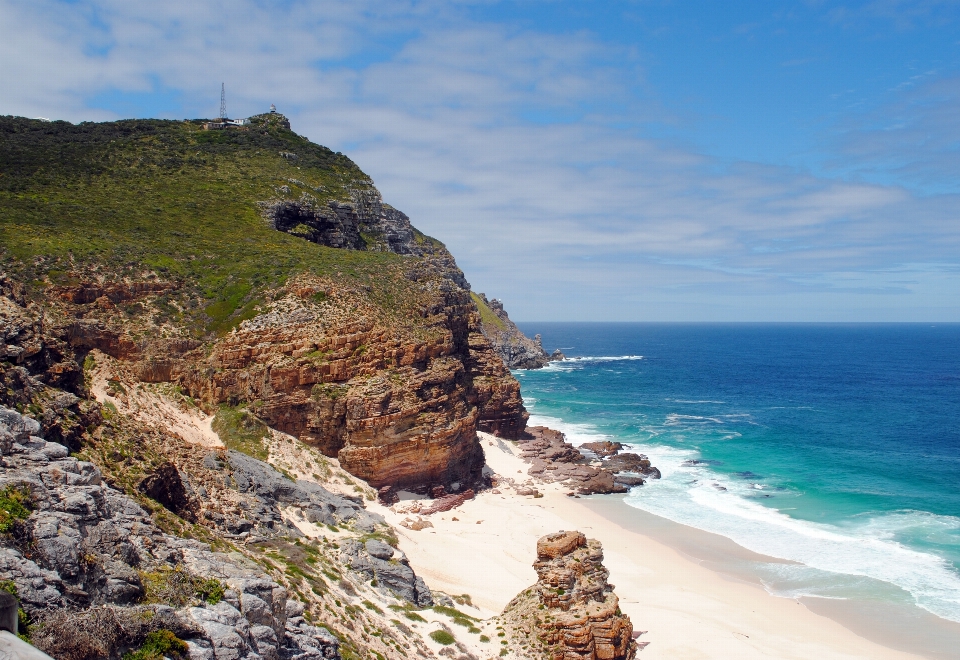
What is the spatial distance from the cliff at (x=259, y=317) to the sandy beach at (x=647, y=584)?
16.6 feet

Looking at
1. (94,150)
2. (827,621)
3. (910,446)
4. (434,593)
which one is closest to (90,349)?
(434,593)

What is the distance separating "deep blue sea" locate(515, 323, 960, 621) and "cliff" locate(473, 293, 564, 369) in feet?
16.0

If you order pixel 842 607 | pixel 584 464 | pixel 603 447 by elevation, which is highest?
pixel 603 447

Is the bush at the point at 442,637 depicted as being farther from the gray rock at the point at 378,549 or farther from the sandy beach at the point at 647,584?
the gray rock at the point at 378,549

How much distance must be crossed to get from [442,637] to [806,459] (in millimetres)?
45084

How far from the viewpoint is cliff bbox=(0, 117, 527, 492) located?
36.1m

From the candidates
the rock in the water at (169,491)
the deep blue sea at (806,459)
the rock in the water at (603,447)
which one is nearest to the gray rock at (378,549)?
the rock in the water at (169,491)

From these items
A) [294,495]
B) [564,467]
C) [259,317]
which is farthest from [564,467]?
[294,495]

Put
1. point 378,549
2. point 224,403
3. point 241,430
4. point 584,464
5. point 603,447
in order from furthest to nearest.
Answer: point 603,447
point 584,464
point 224,403
point 241,430
point 378,549

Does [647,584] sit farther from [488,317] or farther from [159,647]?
[488,317]

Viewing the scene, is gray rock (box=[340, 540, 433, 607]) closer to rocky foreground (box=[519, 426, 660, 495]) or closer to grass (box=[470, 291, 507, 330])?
rocky foreground (box=[519, 426, 660, 495])

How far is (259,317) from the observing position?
3841cm

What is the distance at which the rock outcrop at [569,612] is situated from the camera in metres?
20.2

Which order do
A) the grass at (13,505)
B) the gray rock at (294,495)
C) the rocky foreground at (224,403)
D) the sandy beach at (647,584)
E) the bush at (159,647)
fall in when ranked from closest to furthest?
the bush at (159,647) < the grass at (13,505) < the rocky foreground at (224,403) < the sandy beach at (647,584) < the gray rock at (294,495)
